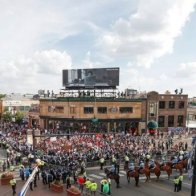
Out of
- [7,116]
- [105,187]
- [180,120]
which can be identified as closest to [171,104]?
[180,120]

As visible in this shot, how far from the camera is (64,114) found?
2707 inches

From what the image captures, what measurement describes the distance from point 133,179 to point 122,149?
9946 mm

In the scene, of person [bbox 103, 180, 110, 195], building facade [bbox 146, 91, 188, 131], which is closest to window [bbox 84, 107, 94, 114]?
building facade [bbox 146, 91, 188, 131]

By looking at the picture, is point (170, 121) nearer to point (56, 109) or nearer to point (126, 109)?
point (126, 109)

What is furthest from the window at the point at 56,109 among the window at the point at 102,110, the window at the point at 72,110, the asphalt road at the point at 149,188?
the asphalt road at the point at 149,188

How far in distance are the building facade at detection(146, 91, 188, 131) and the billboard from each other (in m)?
8.53

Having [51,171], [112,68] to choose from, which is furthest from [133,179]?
[112,68]

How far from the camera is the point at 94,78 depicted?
71.0 m

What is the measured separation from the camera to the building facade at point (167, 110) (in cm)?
6950

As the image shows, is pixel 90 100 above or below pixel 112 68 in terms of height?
below

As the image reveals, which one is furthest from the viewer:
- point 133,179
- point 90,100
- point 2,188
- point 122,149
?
point 90,100

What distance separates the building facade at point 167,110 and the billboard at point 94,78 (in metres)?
8.53

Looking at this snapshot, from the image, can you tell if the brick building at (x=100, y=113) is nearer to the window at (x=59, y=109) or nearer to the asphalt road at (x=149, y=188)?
the window at (x=59, y=109)

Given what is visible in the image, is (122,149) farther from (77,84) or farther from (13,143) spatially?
(77,84)
